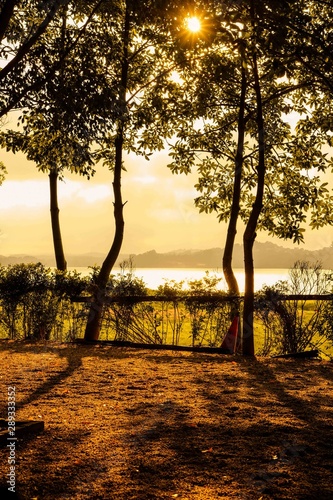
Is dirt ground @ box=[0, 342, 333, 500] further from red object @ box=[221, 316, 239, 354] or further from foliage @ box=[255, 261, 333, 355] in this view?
foliage @ box=[255, 261, 333, 355]

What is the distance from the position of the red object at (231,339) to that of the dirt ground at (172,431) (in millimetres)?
1746

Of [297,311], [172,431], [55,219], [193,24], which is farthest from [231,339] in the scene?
[55,219]

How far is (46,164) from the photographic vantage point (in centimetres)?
1576

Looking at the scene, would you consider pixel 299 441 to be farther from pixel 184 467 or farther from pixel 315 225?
pixel 315 225

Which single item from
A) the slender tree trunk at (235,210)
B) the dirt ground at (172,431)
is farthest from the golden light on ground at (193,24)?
the dirt ground at (172,431)

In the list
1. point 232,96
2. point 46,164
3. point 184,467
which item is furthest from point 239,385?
point 232,96

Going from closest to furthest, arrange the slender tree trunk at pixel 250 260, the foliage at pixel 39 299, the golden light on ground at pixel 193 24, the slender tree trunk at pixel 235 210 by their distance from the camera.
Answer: the golden light on ground at pixel 193 24
the slender tree trunk at pixel 250 260
the foliage at pixel 39 299
the slender tree trunk at pixel 235 210

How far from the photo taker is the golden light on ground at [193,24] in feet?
35.8

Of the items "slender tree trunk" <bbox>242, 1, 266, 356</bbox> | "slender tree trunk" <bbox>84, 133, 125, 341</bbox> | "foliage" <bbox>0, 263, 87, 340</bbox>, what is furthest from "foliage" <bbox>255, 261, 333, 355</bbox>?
"foliage" <bbox>0, 263, 87, 340</bbox>

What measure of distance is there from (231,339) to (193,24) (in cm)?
746

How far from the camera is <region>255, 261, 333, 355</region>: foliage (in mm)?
14578

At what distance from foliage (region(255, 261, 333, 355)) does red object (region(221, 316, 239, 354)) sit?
29.1 inches

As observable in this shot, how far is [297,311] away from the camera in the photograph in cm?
1473

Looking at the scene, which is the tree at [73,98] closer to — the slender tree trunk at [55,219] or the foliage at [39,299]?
the foliage at [39,299]
